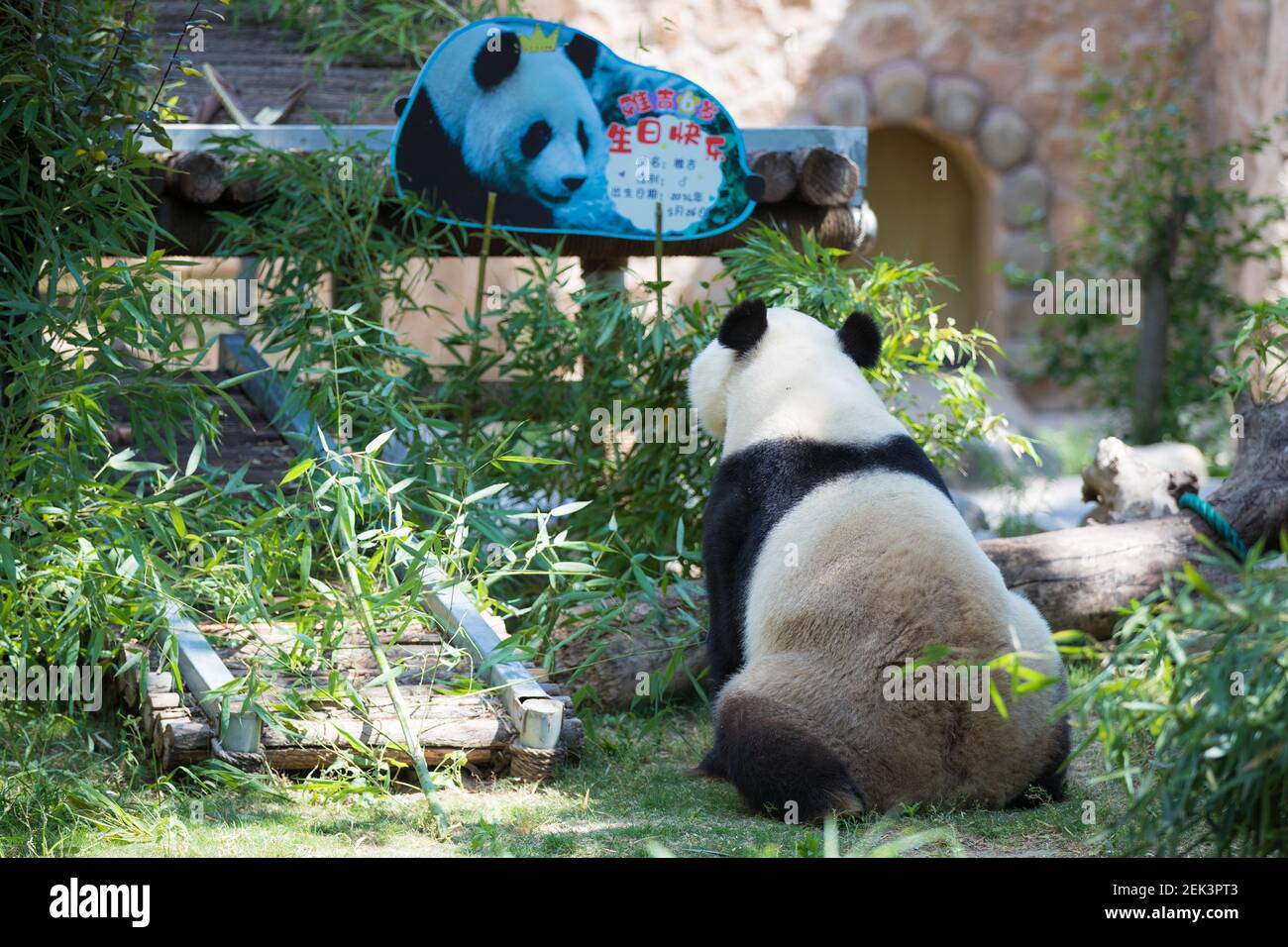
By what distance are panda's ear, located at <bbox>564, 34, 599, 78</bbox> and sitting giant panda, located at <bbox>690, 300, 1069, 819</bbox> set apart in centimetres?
187

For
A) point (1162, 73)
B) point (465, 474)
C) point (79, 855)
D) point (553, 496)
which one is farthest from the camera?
point (1162, 73)

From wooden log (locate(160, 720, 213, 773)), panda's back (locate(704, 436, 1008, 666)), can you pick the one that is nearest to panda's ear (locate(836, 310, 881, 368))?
panda's back (locate(704, 436, 1008, 666))

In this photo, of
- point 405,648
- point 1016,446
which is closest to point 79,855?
point 405,648

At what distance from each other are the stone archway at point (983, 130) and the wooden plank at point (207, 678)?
7.02 meters

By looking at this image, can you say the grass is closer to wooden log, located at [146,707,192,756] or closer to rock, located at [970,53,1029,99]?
wooden log, located at [146,707,192,756]

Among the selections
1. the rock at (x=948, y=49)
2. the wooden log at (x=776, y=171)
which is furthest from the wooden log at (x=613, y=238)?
the rock at (x=948, y=49)

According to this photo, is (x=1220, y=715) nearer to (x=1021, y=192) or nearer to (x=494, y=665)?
(x=494, y=665)

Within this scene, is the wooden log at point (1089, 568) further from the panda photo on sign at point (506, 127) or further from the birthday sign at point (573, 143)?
the panda photo on sign at point (506, 127)

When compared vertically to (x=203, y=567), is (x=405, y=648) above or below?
below

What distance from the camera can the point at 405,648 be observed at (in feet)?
11.5

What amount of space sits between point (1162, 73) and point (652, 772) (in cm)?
802

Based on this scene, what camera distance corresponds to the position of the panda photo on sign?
4.42m

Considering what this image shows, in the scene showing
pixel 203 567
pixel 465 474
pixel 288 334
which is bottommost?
pixel 203 567

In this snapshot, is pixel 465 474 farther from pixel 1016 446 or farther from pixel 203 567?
pixel 1016 446
